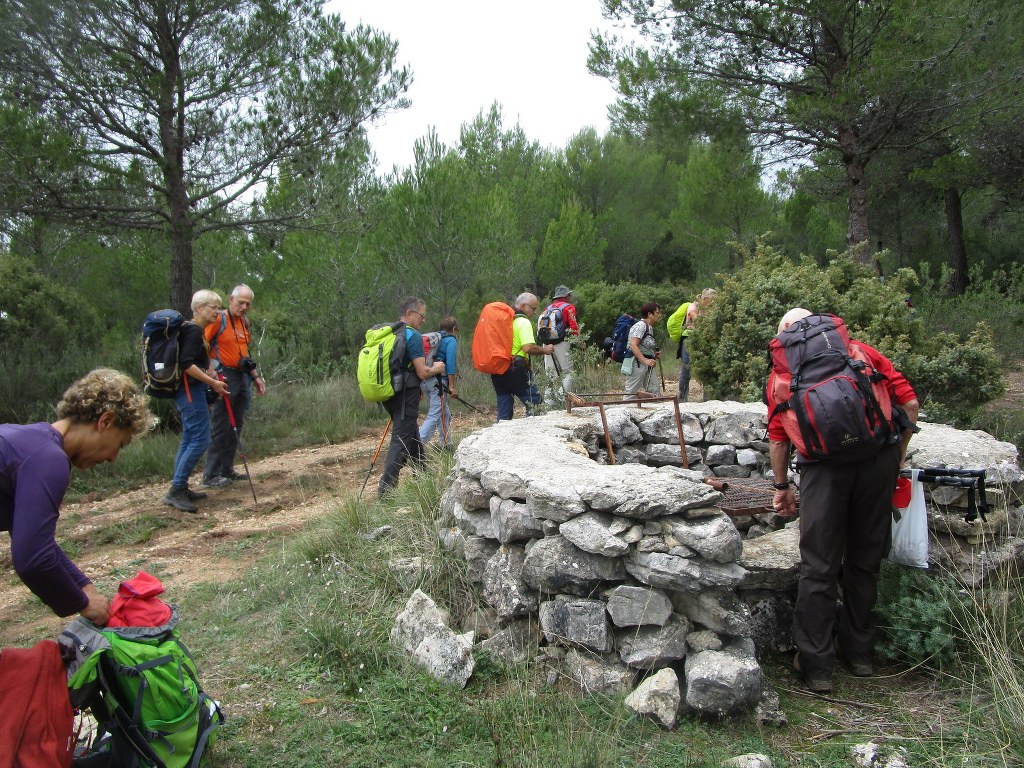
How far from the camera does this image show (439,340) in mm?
7781

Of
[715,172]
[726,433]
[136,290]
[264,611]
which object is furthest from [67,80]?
[715,172]

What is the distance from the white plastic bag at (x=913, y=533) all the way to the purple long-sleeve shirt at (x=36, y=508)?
3.49m

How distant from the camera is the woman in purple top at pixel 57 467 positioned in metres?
2.31

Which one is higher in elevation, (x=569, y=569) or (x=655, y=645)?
(x=569, y=569)

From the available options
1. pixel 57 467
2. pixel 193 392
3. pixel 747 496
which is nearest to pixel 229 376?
pixel 193 392

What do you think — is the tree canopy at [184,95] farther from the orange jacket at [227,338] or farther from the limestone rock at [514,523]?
the limestone rock at [514,523]

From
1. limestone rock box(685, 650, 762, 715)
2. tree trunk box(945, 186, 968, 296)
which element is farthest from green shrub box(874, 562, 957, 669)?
tree trunk box(945, 186, 968, 296)

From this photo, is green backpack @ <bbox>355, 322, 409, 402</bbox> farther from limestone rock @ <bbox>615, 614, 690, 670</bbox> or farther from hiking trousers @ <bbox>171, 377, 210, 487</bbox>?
limestone rock @ <bbox>615, 614, 690, 670</bbox>

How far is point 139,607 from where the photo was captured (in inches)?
107

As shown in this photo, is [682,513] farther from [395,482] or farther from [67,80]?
[67,80]

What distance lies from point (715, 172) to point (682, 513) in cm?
1789

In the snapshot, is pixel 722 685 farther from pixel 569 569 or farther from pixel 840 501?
pixel 840 501

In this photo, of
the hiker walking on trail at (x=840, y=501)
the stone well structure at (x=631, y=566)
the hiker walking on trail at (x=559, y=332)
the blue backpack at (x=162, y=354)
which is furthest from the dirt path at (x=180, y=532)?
the hiker walking on trail at (x=840, y=501)

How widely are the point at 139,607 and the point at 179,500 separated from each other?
402 cm
